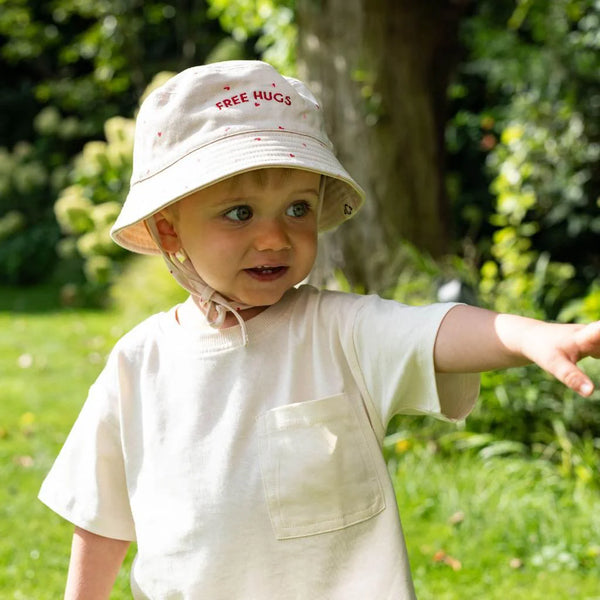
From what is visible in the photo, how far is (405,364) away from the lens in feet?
4.96

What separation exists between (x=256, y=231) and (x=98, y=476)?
2.05 ft

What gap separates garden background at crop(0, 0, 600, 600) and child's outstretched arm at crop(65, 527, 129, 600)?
145cm

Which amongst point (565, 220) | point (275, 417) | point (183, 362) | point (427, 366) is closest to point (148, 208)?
point (183, 362)

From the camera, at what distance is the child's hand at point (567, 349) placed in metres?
1.20

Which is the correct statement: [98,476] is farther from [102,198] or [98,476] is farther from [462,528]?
[102,198]

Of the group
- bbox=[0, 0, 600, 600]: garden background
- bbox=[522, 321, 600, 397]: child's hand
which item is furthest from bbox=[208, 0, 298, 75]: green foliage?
bbox=[522, 321, 600, 397]: child's hand

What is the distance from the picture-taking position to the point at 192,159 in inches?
63.4

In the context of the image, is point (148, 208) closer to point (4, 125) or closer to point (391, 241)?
point (391, 241)

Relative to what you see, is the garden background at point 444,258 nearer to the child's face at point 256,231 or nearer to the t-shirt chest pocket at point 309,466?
the t-shirt chest pocket at point 309,466

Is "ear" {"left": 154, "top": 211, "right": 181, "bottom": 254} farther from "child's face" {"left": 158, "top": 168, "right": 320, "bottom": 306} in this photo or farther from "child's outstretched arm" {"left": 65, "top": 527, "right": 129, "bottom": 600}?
"child's outstretched arm" {"left": 65, "top": 527, "right": 129, "bottom": 600}

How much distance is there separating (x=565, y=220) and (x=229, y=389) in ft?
19.2

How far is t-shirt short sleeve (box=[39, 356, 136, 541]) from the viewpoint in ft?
6.01

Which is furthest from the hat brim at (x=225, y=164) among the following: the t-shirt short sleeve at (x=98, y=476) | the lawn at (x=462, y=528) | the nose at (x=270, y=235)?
the lawn at (x=462, y=528)

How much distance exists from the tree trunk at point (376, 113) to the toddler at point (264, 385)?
315 cm
